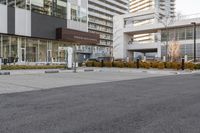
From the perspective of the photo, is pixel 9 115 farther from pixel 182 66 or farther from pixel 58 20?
pixel 58 20

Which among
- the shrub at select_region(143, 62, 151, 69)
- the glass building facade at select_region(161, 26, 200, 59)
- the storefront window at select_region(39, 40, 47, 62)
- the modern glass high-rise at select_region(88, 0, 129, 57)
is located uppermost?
the modern glass high-rise at select_region(88, 0, 129, 57)

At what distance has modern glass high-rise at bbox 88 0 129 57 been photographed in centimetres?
11825

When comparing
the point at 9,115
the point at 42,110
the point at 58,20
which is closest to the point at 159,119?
the point at 42,110

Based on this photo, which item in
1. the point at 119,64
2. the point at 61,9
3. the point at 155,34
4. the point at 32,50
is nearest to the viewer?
the point at 119,64

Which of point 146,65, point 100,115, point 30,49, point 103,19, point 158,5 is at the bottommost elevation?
point 100,115

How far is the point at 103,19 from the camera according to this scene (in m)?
125

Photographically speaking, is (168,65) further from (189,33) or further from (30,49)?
(189,33)

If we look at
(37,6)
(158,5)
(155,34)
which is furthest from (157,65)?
(158,5)

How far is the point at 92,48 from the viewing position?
114m

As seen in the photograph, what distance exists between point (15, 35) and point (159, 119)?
34.9 metres

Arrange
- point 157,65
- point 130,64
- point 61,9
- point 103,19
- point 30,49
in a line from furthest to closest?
1. point 103,19
2. point 61,9
3. point 30,49
4. point 130,64
5. point 157,65

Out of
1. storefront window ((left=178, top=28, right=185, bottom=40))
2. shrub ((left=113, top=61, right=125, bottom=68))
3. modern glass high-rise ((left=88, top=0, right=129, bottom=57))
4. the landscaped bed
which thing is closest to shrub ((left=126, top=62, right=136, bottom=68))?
the landscaped bed

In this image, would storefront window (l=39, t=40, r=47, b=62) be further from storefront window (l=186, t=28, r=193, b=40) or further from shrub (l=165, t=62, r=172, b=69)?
storefront window (l=186, t=28, r=193, b=40)

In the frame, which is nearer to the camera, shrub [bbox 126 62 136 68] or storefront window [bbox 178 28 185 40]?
shrub [bbox 126 62 136 68]
